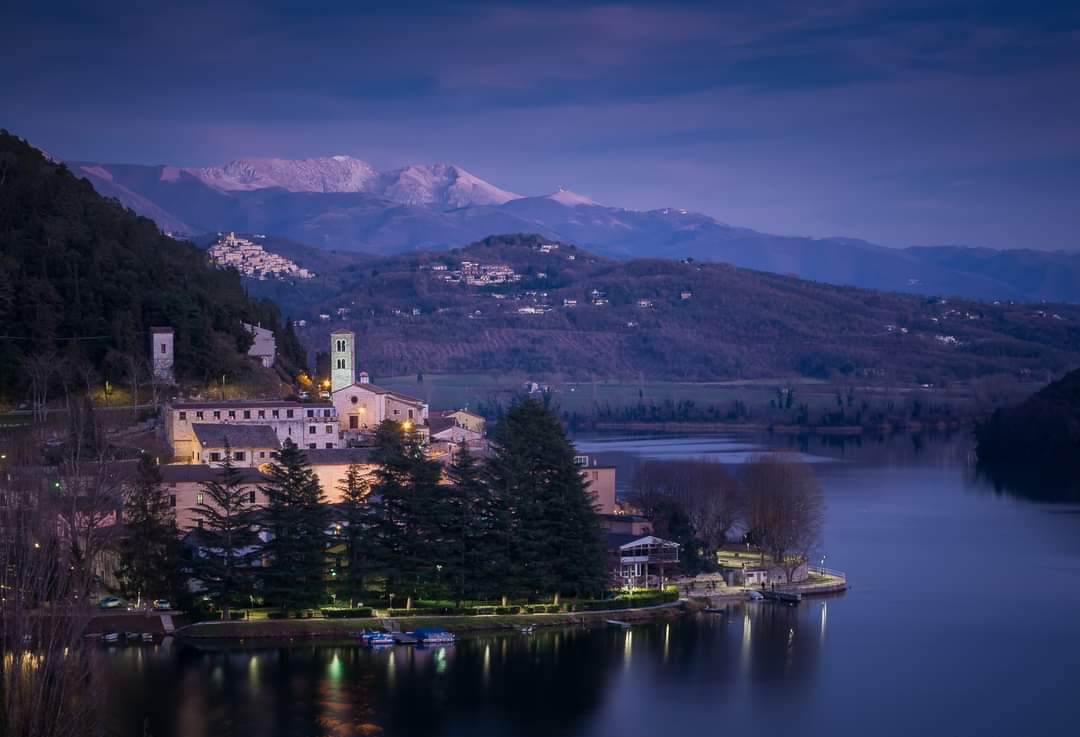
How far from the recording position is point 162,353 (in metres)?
31.0

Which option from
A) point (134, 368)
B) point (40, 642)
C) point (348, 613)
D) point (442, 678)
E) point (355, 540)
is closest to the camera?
point (40, 642)

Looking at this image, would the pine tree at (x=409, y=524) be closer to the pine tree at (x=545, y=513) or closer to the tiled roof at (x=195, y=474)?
the pine tree at (x=545, y=513)

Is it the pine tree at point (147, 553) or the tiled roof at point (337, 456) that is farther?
the tiled roof at point (337, 456)

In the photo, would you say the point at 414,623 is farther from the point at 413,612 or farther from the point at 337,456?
the point at 337,456

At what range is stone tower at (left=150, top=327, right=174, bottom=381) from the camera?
101 feet

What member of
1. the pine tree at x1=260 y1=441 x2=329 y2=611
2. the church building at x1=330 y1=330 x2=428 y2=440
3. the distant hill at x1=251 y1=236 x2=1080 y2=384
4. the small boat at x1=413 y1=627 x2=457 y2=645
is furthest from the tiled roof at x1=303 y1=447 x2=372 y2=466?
the distant hill at x1=251 y1=236 x2=1080 y2=384

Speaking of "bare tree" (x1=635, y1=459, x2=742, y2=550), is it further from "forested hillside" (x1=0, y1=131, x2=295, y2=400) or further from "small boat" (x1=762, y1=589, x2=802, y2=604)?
"forested hillside" (x1=0, y1=131, x2=295, y2=400)

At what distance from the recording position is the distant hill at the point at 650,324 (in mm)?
81750

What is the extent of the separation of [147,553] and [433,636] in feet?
14.4

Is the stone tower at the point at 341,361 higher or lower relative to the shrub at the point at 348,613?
higher

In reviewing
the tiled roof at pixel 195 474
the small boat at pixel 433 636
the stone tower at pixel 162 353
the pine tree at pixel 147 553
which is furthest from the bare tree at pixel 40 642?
the stone tower at pixel 162 353

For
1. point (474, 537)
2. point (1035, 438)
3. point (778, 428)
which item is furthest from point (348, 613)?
point (778, 428)

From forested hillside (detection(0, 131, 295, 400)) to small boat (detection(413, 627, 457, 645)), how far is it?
11563 millimetres

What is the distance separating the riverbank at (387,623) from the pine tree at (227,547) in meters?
0.46
